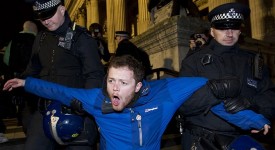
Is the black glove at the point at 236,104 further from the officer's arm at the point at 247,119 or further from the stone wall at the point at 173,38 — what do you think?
the stone wall at the point at 173,38

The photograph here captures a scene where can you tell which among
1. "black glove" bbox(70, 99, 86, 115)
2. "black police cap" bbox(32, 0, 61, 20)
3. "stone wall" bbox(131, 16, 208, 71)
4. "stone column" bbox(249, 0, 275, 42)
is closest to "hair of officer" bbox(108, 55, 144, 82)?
"black glove" bbox(70, 99, 86, 115)

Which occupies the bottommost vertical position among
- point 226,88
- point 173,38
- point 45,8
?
point 226,88

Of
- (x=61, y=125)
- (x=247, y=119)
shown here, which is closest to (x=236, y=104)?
(x=247, y=119)

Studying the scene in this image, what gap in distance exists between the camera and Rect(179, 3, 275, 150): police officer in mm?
2234

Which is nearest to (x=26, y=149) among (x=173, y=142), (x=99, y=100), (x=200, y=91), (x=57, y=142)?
(x=57, y=142)

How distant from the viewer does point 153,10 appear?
884 centimetres

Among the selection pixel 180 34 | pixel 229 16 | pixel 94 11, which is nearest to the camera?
pixel 229 16

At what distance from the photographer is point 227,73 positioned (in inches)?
92.4

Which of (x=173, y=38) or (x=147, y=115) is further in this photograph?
(x=173, y=38)

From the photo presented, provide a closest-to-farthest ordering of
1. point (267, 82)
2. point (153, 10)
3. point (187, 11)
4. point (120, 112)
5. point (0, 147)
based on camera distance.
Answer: point (120, 112)
point (267, 82)
point (0, 147)
point (187, 11)
point (153, 10)

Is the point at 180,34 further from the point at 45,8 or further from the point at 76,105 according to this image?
the point at 76,105

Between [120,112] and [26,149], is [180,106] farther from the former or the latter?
[26,149]

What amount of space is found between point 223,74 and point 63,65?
4.47ft

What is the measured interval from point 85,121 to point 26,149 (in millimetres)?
518
